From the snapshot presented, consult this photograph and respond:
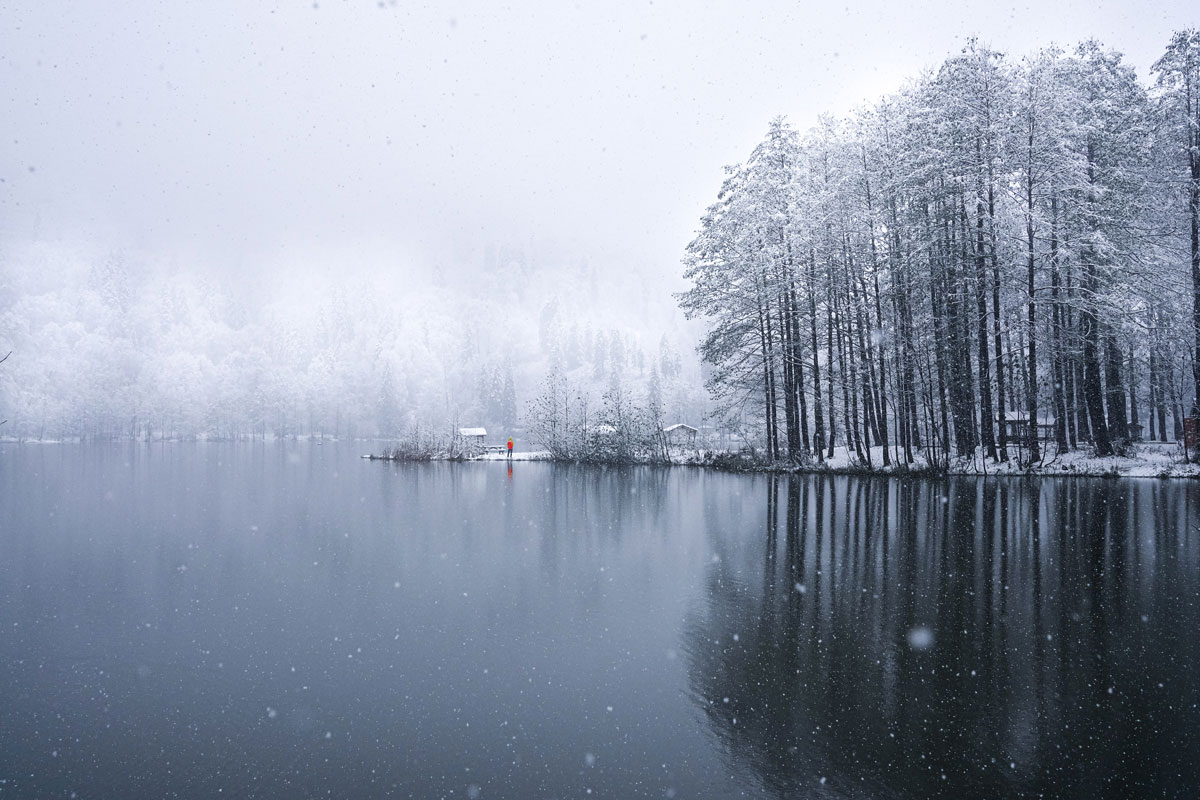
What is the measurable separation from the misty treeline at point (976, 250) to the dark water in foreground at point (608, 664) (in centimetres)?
1406

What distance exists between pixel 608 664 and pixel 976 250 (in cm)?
2519

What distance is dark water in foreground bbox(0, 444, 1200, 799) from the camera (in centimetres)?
378

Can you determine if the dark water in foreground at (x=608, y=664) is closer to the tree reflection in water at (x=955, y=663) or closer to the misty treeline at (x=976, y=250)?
the tree reflection in water at (x=955, y=663)

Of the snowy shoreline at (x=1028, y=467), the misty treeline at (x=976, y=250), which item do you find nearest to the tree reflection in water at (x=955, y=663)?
the snowy shoreline at (x=1028, y=467)

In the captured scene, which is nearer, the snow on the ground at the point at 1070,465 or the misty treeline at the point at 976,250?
the snow on the ground at the point at 1070,465

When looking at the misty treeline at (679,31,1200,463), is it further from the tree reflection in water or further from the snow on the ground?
the tree reflection in water

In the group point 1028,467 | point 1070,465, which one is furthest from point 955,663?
point 1070,465

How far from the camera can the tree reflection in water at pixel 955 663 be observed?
3.74 m

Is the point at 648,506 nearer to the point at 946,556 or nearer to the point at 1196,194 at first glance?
the point at 946,556

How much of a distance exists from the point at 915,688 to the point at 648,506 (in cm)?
1206

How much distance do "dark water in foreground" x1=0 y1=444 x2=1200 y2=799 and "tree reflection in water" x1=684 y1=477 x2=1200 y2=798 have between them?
1.1 inches

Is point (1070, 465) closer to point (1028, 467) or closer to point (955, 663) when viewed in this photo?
point (1028, 467)

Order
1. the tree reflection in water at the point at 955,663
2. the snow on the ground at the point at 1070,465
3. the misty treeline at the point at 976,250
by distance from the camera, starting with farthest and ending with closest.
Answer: the misty treeline at the point at 976,250
the snow on the ground at the point at 1070,465
the tree reflection in water at the point at 955,663

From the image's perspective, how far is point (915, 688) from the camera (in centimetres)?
484
